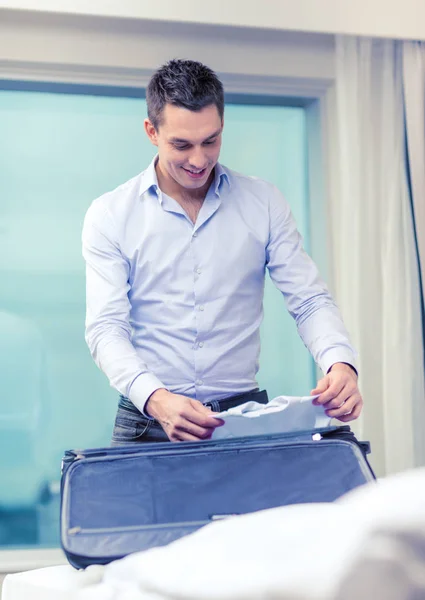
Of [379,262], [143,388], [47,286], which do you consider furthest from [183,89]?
[379,262]

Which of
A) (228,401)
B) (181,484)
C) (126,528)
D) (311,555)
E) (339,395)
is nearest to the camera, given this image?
(311,555)

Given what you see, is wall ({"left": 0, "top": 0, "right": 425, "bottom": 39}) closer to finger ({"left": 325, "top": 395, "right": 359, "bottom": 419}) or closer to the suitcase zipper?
finger ({"left": 325, "top": 395, "right": 359, "bottom": 419})

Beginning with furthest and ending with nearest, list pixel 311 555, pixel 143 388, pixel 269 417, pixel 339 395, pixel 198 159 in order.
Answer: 1. pixel 198 159
2. pixel 143 388
3. pixel 339 395
4. pixel 269 417
5. pixel 311 555

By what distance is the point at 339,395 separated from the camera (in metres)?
1.53

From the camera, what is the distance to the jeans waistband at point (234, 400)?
6.20 feet

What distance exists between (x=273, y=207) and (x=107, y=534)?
3.87 ft

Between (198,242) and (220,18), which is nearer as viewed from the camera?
(198,242)

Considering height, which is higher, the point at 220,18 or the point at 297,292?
the point at 220,18

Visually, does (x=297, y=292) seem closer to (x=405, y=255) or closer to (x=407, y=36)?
(x=405, y=255)

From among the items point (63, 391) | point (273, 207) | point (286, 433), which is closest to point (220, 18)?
point (273, 207)

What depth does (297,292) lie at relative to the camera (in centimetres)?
194

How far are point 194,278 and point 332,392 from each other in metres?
0.57

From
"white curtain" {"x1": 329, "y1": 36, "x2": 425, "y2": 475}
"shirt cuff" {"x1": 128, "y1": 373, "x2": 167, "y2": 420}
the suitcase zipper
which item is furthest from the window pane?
the suitcase zipper

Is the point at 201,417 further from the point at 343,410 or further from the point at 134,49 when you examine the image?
the point at 134,49
